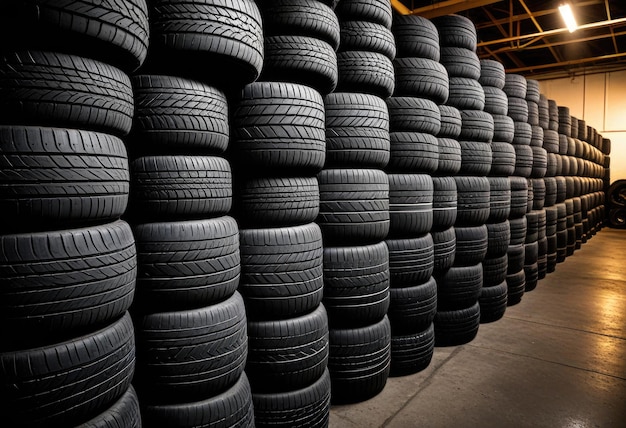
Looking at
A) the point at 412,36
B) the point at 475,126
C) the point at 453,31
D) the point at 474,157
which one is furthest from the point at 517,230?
the point at 412,36

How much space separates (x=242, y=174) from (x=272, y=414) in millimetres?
1251

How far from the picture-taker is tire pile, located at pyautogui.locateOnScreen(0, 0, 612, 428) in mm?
1254

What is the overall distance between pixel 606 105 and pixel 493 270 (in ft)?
43.7

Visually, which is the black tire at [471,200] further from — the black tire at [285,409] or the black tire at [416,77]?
the black tire at [285,409]

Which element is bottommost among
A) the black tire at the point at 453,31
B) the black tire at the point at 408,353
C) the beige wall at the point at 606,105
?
the black tire at the point at 408,353

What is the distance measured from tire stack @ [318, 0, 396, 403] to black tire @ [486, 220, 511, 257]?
6.15 feet

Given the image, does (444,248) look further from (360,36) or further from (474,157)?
(360,36)

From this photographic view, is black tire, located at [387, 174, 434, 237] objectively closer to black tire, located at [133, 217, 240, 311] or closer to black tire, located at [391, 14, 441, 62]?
black tire, located at [391, 14, 441, 62]

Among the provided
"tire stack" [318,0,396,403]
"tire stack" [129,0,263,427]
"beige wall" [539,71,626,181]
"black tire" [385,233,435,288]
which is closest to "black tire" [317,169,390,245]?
"tire stack" [318,0,396,403]

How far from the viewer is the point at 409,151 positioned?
304 centimetres

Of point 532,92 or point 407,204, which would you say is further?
point 532,92

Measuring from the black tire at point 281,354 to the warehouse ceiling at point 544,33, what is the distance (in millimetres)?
7089

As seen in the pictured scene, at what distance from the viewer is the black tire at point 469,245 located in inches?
148

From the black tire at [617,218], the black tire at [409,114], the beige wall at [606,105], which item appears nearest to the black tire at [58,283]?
the black tire at [409,114]
